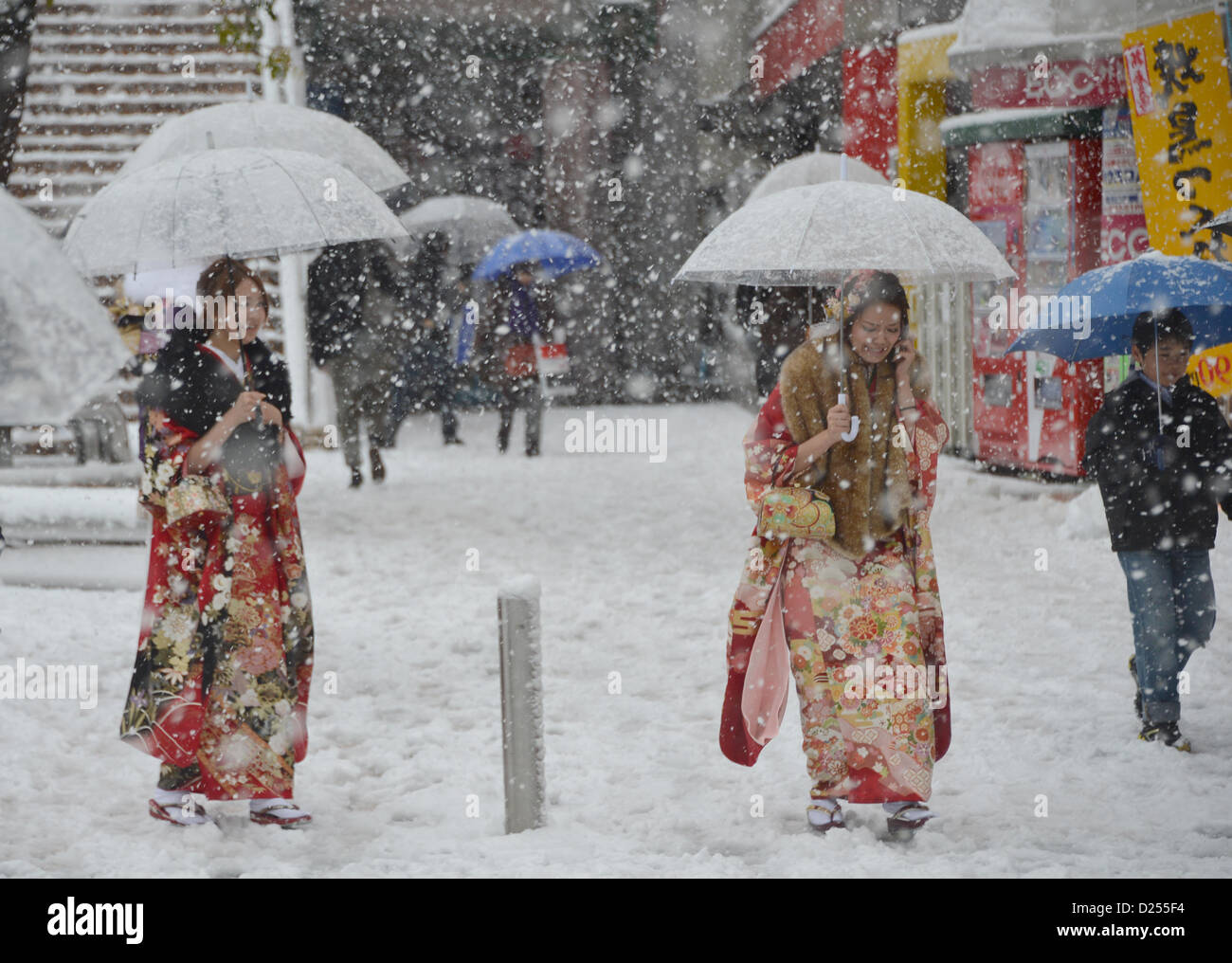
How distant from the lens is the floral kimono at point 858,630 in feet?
14.1

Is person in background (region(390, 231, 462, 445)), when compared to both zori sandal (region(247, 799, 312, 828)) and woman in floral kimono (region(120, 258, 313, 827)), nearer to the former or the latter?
woman in floral kimono (region(120, 258, 313, 827))

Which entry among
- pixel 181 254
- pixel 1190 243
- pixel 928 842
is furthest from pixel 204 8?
pixel 928 842

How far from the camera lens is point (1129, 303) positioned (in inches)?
200

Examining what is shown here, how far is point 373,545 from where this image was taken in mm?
9594

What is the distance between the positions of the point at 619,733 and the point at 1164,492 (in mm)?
2237

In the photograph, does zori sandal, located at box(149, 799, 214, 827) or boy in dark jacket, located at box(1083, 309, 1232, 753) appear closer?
zori sandal, located at box(149, 799, 214, 827)

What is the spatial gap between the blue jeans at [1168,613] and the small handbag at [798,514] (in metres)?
1.58

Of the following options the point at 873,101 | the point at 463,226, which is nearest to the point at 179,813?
the point at 463,226

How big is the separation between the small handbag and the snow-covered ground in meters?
0.93

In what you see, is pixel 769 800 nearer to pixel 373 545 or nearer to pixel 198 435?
pixel 198 435

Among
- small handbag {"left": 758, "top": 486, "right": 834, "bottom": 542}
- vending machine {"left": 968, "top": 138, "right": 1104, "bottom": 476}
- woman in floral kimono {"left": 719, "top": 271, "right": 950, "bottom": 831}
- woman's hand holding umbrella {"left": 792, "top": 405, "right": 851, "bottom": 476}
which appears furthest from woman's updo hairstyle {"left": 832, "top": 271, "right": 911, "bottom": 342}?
vending machine {"left": 968, "top": 138, "right": 1104, "bottom": 476}

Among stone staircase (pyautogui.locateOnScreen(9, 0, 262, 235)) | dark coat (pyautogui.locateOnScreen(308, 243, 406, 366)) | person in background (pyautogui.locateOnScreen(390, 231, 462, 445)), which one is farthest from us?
stone staircase (pyautogui.locateOnScreen(9, 0, 262, 235))

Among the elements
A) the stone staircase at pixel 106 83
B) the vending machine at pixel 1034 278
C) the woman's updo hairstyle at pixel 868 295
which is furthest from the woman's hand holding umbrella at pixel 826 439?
the stone staircase at pixel 106 83

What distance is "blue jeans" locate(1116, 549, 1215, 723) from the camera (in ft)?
17.0
